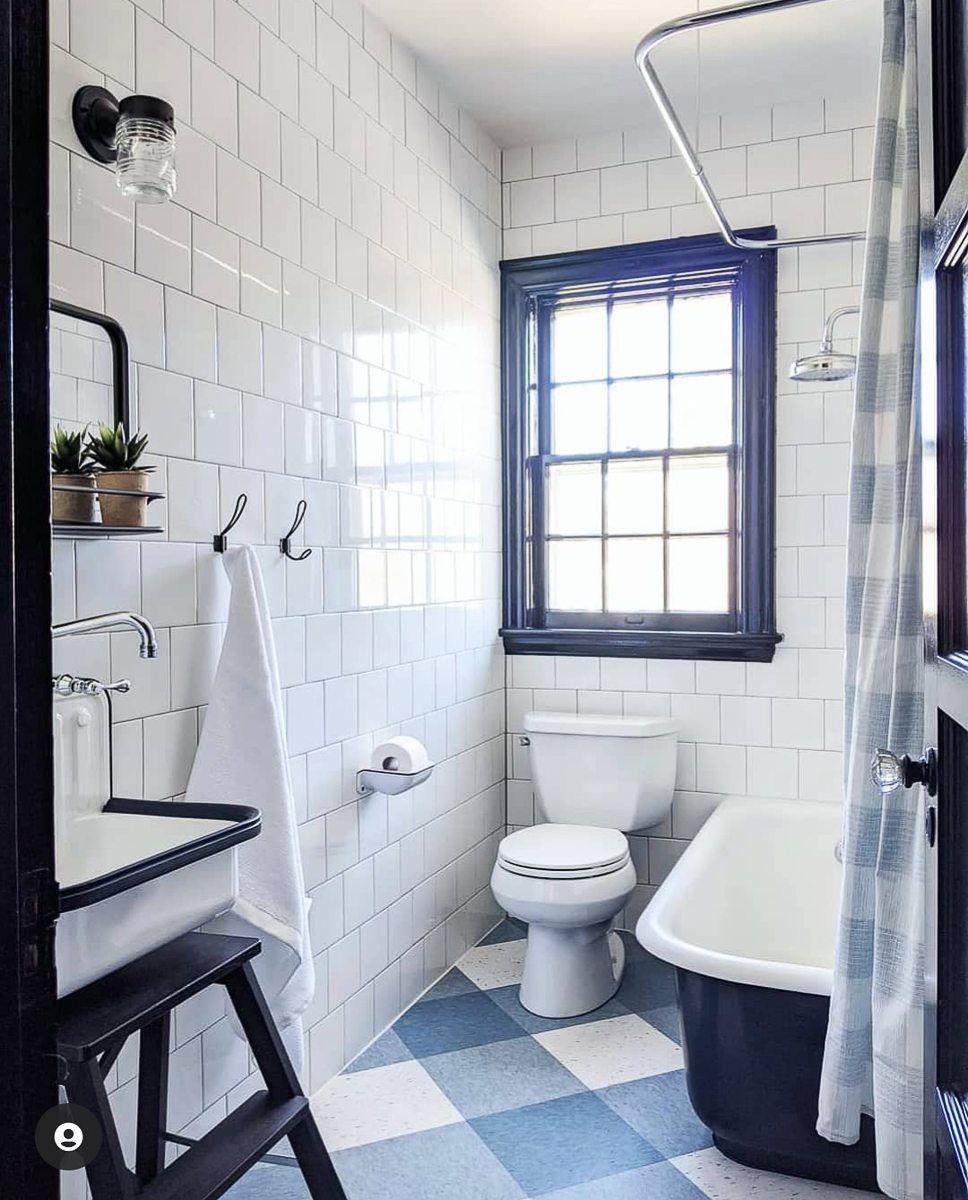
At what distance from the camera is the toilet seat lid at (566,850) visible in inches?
108

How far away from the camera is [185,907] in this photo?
1.45 meters

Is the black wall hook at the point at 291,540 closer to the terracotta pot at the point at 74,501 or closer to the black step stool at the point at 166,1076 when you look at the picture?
the terracotta pot at the point at 74,501

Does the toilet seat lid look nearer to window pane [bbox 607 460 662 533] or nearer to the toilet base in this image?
the toilet base

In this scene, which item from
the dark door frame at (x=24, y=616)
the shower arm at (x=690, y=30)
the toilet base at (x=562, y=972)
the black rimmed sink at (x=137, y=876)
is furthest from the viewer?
the toilet base at (x=562, y=972)

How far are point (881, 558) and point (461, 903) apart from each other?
209cm

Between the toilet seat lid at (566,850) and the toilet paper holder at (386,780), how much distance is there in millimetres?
438

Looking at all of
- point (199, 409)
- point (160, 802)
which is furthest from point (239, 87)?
point (160, 802)

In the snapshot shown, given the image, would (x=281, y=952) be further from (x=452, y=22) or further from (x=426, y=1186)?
(x=452, y=22)

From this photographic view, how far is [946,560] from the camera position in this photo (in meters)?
1.02

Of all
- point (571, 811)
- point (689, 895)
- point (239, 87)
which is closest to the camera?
point (239, 87)

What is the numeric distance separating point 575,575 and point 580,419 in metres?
0.58

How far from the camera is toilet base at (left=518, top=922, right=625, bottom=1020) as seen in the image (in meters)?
2.81

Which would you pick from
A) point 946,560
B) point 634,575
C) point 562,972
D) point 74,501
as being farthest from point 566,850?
point 946,560

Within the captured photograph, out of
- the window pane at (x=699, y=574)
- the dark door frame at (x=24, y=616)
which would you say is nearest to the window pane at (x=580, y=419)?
the window pane at (x=699, y=574)
